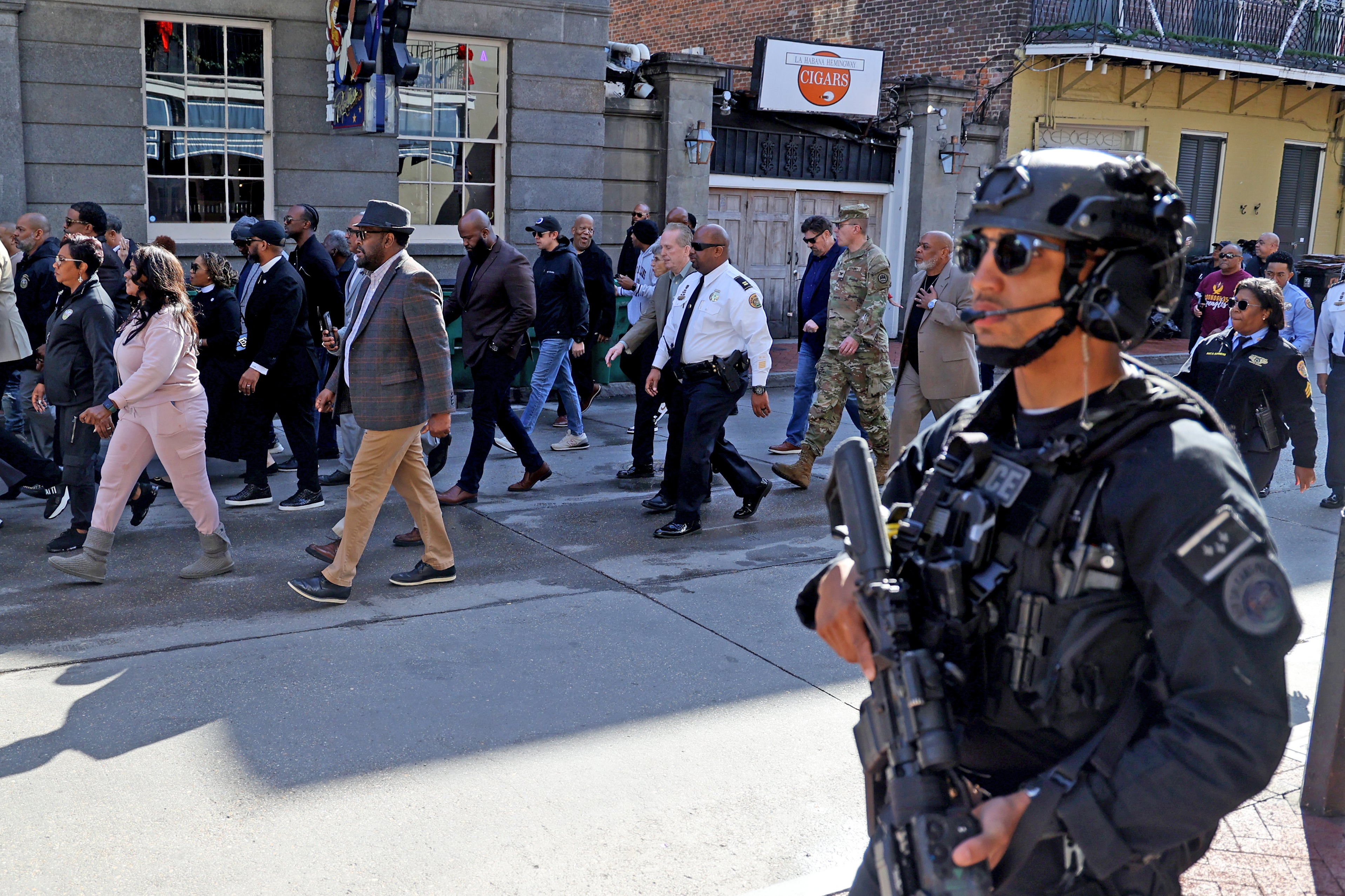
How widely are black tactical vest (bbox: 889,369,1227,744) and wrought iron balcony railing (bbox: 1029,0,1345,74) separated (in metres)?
18.5

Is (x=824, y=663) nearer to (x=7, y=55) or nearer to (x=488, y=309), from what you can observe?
(x=488, y=309)

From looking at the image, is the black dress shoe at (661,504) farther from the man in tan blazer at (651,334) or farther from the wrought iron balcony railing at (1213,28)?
the wrought iron balcony railing at (1213,28)

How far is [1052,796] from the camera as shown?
5.53 ft

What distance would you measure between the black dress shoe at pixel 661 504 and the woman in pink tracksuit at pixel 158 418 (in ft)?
8.77

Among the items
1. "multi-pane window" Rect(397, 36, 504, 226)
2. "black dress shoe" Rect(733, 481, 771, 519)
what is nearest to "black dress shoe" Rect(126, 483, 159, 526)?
"black dress shoe" Rect(733, 481, 771, 519)

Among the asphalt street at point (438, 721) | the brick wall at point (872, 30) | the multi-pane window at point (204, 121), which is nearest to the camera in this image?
the asphalt street at point (438, 721)

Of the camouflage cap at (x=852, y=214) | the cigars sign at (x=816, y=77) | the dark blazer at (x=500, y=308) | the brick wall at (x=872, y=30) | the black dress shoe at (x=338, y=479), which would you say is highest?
the brick wall at (x=872, y=30)

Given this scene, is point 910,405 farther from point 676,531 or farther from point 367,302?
point 367,302

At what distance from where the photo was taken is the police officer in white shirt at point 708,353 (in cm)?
716

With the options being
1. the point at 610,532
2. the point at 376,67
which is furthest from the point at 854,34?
the point at 610,532

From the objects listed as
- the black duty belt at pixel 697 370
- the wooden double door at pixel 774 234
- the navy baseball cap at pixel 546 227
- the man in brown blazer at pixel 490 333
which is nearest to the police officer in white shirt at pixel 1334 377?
the black duty belt at pixel 697 370

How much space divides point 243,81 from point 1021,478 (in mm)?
12528

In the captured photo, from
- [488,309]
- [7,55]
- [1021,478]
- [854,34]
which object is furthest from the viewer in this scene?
[854,34]

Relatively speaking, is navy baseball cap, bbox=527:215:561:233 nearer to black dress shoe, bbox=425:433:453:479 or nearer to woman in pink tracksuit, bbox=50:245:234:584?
black dress shoe, bbox=425:433:453:479
